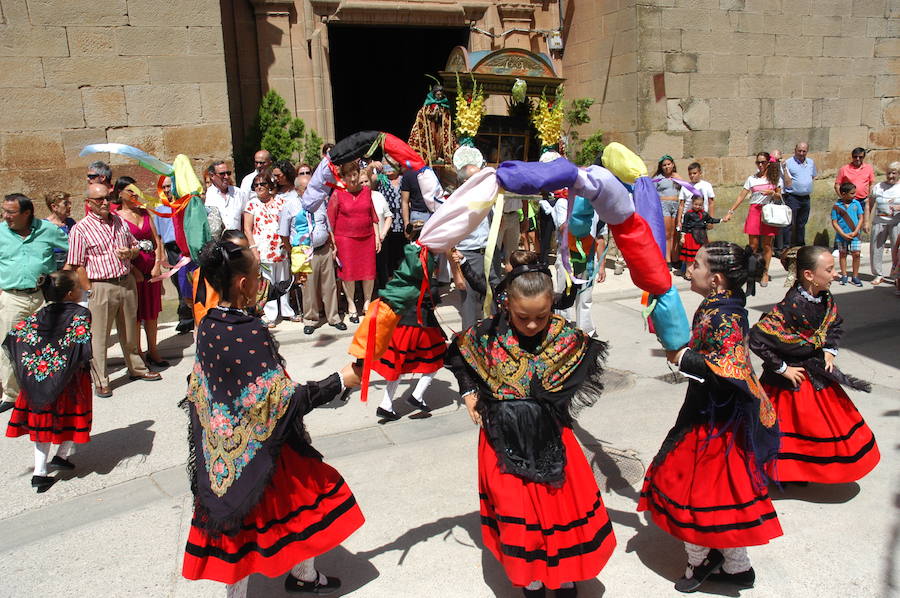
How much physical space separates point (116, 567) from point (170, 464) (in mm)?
1225

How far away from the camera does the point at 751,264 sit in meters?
3.16

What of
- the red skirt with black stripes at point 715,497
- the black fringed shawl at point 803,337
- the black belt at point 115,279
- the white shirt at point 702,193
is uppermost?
the white shirt at point 702,193

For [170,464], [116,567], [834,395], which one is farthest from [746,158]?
[116,567]

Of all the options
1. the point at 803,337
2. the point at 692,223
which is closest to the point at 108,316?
the point at 803,337

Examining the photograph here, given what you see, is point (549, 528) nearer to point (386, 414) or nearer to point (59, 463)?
point (386, 414)

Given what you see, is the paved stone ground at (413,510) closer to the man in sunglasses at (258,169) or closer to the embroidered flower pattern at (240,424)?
the embroidered flower pattern at (240,424)

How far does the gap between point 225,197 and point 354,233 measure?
60.8 inches

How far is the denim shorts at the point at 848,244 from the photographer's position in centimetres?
925

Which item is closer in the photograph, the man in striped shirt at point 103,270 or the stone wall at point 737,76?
the man in striped shirt at point 103,270

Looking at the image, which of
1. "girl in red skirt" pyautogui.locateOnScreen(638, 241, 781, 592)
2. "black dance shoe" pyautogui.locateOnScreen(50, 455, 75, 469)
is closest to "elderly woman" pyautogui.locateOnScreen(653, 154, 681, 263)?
"girl in red skirt" pyautogui.locateOnScreen(638, 241, 781, 592)

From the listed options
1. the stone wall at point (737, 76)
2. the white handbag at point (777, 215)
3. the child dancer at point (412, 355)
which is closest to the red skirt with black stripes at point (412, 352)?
the child dancer at point (412, 355)

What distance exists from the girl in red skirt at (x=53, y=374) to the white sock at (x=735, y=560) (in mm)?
3964

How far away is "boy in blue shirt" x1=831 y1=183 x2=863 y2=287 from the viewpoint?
30.4 ft

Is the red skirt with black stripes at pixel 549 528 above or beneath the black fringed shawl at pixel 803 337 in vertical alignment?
beneath
